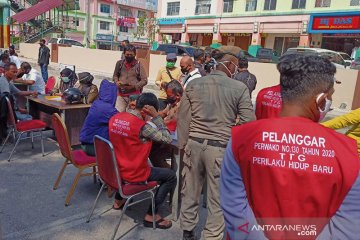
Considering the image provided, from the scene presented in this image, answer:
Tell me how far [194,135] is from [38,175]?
2.50 metres

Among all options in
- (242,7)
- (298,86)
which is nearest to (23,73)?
(298,86)

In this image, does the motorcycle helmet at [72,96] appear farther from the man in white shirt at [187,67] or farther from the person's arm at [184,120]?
the person's arm at [184,120]

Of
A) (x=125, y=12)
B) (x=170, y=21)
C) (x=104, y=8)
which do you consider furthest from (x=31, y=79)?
(x=125, y=12)

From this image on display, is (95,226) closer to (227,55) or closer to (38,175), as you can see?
(38,175)

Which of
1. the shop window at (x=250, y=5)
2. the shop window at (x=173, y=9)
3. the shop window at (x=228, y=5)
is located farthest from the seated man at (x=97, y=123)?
the shop window at (x=173, y=9)

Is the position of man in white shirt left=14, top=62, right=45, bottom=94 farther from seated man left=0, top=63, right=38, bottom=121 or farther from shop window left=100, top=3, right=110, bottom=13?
shop window left=100, top=3, right=110, bottom=13

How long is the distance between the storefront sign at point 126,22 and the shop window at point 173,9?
48.2ft

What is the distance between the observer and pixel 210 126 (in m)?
2.71

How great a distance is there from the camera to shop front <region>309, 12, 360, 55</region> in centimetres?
2216

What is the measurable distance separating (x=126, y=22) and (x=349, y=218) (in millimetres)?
51031

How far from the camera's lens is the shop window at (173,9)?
35166 millimetres

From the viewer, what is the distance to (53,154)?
16.7 feet

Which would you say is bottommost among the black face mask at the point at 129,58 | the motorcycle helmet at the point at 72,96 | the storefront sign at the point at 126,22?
the motorcycle helmet at the point at 72,96

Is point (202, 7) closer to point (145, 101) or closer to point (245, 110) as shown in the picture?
point (145, 101)
